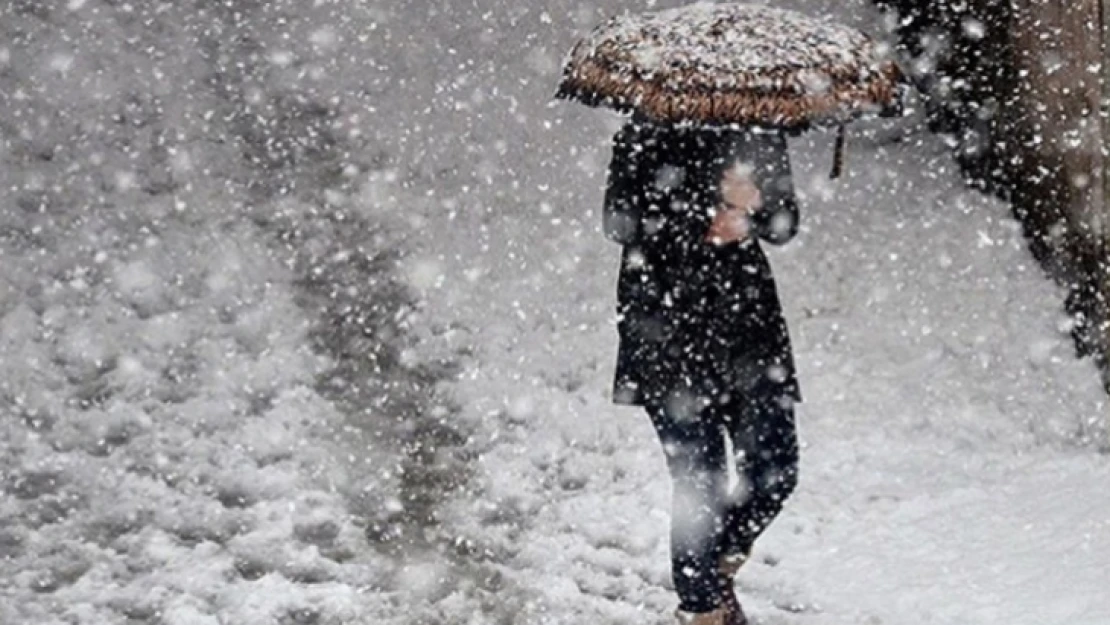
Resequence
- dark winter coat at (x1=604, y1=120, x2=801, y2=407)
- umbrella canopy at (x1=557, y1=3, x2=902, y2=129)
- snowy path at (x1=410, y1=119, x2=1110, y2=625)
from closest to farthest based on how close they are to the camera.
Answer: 1. umbrella canopy at (x1=557, y1=3, x2=902, y2=129)
2. dark winter coat at (x1=604, y1=120, x2=801, y2=407)
3. snowy path at (x1=410, y1=119, x2=1110, y2=625)

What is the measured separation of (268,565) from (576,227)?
4165 millimetres

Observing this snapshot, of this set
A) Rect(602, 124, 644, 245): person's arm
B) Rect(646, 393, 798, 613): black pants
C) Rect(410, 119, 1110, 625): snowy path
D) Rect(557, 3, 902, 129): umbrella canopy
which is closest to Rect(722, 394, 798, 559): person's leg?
Rect(646, 393, 798, 613): black pants

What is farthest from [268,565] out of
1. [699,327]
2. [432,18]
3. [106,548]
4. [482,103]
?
[432,18]

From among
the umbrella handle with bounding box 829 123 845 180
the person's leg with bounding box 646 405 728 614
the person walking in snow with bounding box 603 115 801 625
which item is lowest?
the person's leg with bounding box 646 405 728 614

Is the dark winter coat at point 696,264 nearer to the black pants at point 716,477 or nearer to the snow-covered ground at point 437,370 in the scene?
the black pants at point 716,477

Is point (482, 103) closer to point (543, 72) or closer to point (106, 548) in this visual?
point (543, 72)

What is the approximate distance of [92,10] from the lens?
12.5 meters

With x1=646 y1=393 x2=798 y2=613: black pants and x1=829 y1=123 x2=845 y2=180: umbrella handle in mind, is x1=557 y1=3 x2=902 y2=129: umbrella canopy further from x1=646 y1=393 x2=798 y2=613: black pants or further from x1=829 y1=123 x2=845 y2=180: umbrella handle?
x1=646 y1=393 x2=798 y2=613: black pants

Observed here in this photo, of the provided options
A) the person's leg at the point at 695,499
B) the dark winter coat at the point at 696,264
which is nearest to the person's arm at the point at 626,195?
the dark winter coat at the point at 696,264

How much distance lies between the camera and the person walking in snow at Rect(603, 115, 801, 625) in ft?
17.2

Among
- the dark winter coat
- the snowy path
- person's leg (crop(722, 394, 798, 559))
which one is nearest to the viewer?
the dark winter coat

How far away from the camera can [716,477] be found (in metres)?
5.50

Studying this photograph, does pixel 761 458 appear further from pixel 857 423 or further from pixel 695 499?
pixel 857 423

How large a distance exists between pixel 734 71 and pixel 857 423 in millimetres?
3494
